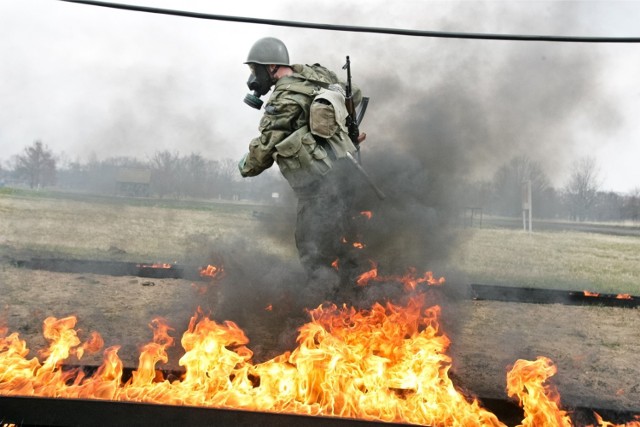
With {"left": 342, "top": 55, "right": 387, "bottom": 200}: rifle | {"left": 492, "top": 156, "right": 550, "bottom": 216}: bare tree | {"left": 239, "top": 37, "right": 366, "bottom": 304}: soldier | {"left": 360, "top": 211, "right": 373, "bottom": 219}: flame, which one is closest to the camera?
{"left": 239, "top": 37, "right": 366, "bottom": 304}: soldier

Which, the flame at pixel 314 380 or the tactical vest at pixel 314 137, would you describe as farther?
the tactical vest at pixel 314 137

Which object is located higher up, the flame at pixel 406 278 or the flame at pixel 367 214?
the flame at pixel 367 214

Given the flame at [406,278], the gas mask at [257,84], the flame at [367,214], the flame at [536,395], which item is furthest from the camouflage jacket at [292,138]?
the flame at [536,395]

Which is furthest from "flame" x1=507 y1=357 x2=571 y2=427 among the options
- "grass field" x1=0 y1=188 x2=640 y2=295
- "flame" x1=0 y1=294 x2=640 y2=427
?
"grass field" x1=0 y1=188 x2=640 y2=295

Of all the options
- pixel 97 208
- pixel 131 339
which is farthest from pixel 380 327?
pixel 97 208

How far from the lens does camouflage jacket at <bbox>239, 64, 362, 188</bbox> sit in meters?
4.86

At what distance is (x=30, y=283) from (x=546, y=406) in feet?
22.7

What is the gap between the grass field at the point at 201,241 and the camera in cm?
937

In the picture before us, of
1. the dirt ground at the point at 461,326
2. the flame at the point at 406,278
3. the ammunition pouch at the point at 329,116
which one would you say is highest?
the ammunition pouch at the point at 329,116

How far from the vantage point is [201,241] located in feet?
23.9

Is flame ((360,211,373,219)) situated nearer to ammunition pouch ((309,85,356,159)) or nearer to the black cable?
ammunition pouch ((309,85,356,159))

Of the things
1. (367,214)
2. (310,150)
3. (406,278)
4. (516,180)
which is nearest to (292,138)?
(310,150)

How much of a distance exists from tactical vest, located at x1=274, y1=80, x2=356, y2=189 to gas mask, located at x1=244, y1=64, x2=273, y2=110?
353 millimetres

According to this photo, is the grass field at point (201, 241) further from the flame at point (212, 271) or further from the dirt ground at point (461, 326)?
the dirt ground at point (461, 326)
